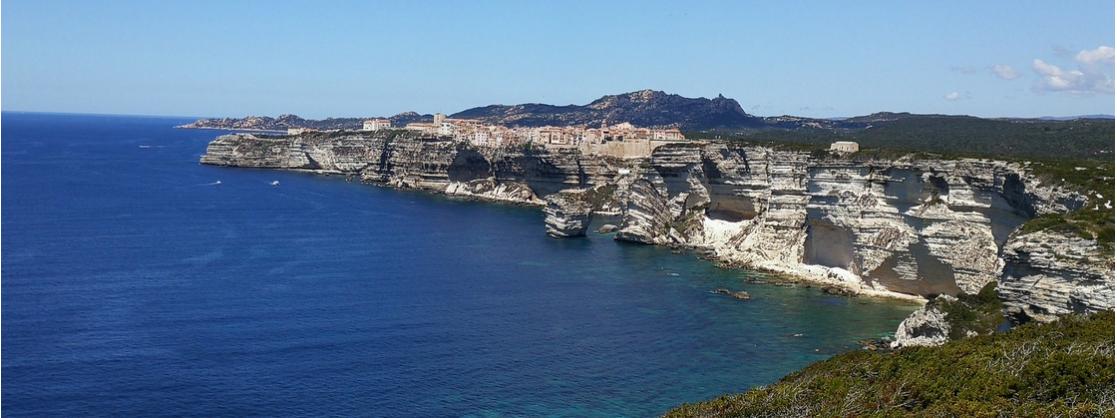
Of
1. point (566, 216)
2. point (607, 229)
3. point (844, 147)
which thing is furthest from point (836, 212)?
point (607, 229)

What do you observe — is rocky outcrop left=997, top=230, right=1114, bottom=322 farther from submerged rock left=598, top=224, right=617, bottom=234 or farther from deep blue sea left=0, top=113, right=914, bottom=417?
submerged rock left=598, top=224, right=617, bottom=234

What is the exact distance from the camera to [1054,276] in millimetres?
34812

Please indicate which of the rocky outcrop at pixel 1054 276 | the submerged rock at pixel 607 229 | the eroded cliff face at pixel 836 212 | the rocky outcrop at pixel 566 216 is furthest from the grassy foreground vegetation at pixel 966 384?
the submerged rock at pixel 607 229

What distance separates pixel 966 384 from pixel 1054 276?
1470 centimetres

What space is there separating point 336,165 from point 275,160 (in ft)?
35.6

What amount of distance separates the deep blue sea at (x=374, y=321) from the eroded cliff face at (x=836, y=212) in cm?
247

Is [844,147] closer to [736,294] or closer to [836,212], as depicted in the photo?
[836,212]

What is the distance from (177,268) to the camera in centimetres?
5547

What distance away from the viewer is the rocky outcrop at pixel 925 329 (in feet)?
124

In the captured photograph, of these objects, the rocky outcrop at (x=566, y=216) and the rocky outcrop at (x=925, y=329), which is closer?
the rocky outcrop at (x=925, y=329)

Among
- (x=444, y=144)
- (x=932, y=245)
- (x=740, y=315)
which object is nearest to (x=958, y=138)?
(x=444, y=144)

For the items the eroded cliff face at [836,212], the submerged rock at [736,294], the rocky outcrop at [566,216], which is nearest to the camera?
the eroded cliff face at [836,212]

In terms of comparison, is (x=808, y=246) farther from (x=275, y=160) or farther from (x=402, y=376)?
(x=275, y=160)

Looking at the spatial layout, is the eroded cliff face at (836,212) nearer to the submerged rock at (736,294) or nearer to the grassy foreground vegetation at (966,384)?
the submerged rock at (736,294)
